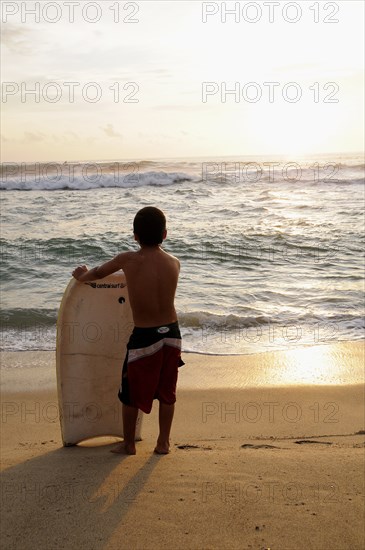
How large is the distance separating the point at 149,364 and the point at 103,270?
0.62m

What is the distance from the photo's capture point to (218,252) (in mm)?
14078

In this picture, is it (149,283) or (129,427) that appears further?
(129,427)

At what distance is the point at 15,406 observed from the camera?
5891 mm

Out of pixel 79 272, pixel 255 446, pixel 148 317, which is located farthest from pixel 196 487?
pixel 79 272

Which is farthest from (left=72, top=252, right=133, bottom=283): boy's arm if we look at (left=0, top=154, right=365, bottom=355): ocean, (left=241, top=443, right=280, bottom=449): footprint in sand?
(left=0, top=154, right=365, bottom=355): ocean

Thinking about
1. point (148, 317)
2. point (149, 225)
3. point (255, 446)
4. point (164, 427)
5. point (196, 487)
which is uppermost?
point (149, 225)

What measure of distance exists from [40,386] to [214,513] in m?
3.53

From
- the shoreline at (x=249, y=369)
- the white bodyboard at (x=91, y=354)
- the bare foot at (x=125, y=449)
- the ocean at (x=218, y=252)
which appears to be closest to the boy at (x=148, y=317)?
the bare foot at (x=125, y=449)

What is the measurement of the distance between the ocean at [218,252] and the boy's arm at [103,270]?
3.81 m

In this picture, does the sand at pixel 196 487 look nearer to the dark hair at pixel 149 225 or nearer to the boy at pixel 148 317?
the boy at pixel 148 317

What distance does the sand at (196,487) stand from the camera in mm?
3082

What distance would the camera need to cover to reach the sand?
3082mm

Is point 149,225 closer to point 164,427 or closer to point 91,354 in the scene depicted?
point 91,354

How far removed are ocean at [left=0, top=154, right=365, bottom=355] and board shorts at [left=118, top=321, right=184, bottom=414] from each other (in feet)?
12.2
